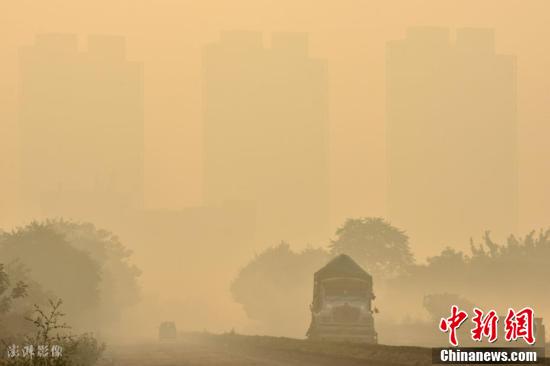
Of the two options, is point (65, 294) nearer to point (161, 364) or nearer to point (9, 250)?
point (9, 250)

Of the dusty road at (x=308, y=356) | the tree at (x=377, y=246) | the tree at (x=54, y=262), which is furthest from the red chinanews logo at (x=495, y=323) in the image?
the tree at (x=377, y=246)

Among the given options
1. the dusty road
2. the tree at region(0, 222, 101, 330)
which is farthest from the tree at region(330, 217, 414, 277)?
the dusty road

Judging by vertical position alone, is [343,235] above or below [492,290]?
above

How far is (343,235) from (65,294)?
288ft

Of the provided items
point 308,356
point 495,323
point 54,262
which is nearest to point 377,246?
point 54,262

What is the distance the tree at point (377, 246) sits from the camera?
572ft

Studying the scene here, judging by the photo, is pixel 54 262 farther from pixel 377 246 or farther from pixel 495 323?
pixel 377 246

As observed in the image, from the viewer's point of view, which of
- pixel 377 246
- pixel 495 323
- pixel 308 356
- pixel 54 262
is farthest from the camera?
pixel 377 246

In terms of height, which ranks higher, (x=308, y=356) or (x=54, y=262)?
(x=54, y=262)

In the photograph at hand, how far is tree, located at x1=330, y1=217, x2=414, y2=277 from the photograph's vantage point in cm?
17438

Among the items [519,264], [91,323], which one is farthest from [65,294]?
[519,264]

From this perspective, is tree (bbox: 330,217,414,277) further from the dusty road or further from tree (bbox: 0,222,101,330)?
the dusty road

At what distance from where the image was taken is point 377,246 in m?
175

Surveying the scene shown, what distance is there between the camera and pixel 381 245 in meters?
175
